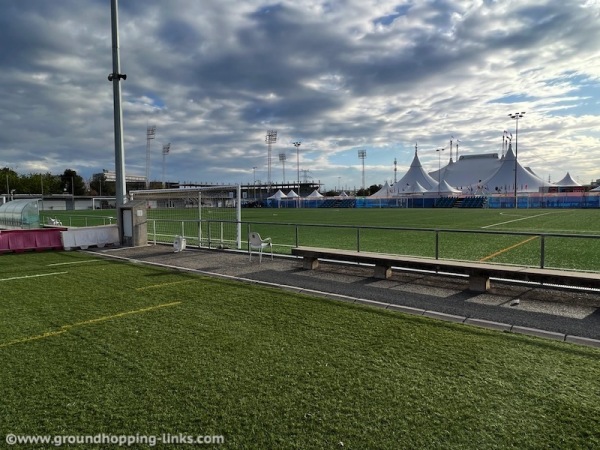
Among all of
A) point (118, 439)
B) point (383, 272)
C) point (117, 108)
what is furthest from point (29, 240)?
point (118, 439)

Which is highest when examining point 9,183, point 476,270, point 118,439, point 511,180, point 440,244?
point 9,183

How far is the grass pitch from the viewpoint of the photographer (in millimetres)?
3260

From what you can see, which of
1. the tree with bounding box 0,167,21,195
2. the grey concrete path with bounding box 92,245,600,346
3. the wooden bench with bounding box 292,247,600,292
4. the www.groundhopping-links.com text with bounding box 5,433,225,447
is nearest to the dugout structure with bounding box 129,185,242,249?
the grey concrete path with bounding box 92,245,600,346

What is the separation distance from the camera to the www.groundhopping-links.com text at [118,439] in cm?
311

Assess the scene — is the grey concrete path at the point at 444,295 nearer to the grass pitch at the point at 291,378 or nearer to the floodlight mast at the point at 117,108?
the grass pitch at the point at 291,378

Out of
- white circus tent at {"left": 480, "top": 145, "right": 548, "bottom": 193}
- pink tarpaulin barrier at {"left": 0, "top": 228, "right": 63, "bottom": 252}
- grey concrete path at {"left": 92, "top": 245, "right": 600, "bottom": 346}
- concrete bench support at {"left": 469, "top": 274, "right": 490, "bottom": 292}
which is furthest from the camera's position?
white circus tent at {"left": 480, "top": 145, "right": 548, "bottom": 193}

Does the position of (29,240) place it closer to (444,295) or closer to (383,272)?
(383,272)

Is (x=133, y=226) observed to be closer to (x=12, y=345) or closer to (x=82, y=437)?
(x=12, y=345)

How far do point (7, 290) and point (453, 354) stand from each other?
8.34 meters

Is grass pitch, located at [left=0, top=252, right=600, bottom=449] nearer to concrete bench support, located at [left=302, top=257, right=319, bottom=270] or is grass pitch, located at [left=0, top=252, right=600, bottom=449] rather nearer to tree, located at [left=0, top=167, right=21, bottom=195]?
concrete bench support, located at [left=302, top=257, right=319, bottom=270]

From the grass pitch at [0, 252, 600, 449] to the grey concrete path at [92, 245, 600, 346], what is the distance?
57 cm

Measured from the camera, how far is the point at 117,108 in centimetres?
1623

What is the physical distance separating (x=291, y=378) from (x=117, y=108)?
1534 centimetres

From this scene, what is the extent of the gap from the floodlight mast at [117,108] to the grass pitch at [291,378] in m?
10.3
